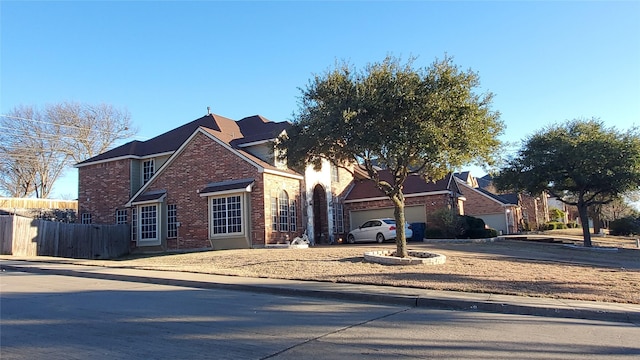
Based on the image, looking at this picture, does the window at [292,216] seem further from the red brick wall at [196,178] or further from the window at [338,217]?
the window at [338,217]

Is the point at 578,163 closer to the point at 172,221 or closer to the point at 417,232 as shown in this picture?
the point at 417,232

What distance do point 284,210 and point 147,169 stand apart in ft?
35.7

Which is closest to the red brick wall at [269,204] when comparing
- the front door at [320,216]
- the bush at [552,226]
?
the front door at [320,216]

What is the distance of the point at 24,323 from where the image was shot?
7.48 meters

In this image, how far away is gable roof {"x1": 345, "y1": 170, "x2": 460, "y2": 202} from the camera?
2859 cm

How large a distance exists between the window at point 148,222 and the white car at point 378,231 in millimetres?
11142

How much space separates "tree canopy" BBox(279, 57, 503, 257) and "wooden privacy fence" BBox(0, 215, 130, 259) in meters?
14.6

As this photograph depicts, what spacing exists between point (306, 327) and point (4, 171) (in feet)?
150

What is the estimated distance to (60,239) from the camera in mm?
23938

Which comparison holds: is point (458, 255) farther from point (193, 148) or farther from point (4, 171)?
point (4, 171)

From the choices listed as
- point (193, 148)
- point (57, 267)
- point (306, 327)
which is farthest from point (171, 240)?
point (306, 327)

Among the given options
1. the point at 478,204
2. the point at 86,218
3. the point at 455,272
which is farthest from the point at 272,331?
the point at 478,204

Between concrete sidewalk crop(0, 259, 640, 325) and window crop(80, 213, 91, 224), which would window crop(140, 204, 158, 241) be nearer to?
window crop(80, 213, 91, 224)

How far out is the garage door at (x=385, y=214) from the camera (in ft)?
96.6
